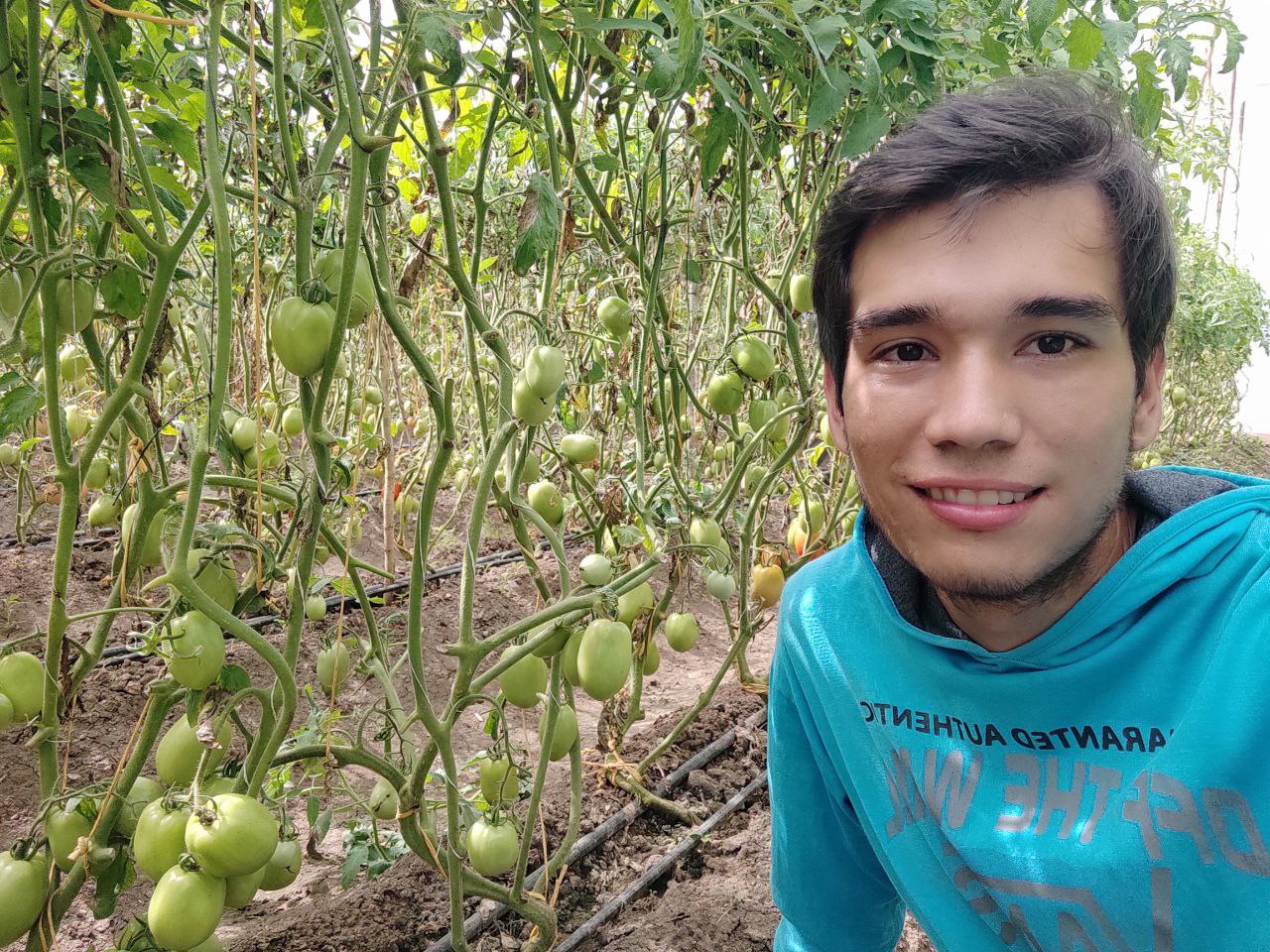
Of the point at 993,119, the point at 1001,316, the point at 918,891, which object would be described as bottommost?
the point at 918,891

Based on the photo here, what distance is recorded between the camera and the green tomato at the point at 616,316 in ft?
6.19

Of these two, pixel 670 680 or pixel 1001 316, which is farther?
pixel 670 680

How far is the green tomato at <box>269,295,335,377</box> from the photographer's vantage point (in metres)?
0.89

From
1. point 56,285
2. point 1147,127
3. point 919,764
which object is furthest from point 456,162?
point 919,764

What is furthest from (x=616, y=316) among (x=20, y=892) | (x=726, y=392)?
(x=20, y=892)

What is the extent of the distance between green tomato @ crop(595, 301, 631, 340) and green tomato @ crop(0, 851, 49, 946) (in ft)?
4.17

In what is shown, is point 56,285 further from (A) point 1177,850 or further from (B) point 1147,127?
(B) point 1147,127

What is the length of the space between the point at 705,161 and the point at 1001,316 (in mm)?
822

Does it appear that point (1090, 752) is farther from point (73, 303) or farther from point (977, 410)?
point (73, 303)

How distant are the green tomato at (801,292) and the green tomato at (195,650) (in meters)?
1.26

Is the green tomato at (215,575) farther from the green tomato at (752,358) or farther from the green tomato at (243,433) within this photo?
the green tomato at (752,358)

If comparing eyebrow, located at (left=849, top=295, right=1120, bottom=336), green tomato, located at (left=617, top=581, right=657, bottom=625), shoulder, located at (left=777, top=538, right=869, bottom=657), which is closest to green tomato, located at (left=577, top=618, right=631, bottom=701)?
shoulder, located at (left=777, top=538, right=869, bottom=657)

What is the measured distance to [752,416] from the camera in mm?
2068

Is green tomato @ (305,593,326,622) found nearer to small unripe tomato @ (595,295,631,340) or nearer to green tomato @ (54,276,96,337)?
green tomato @ (54,276,96,337)
